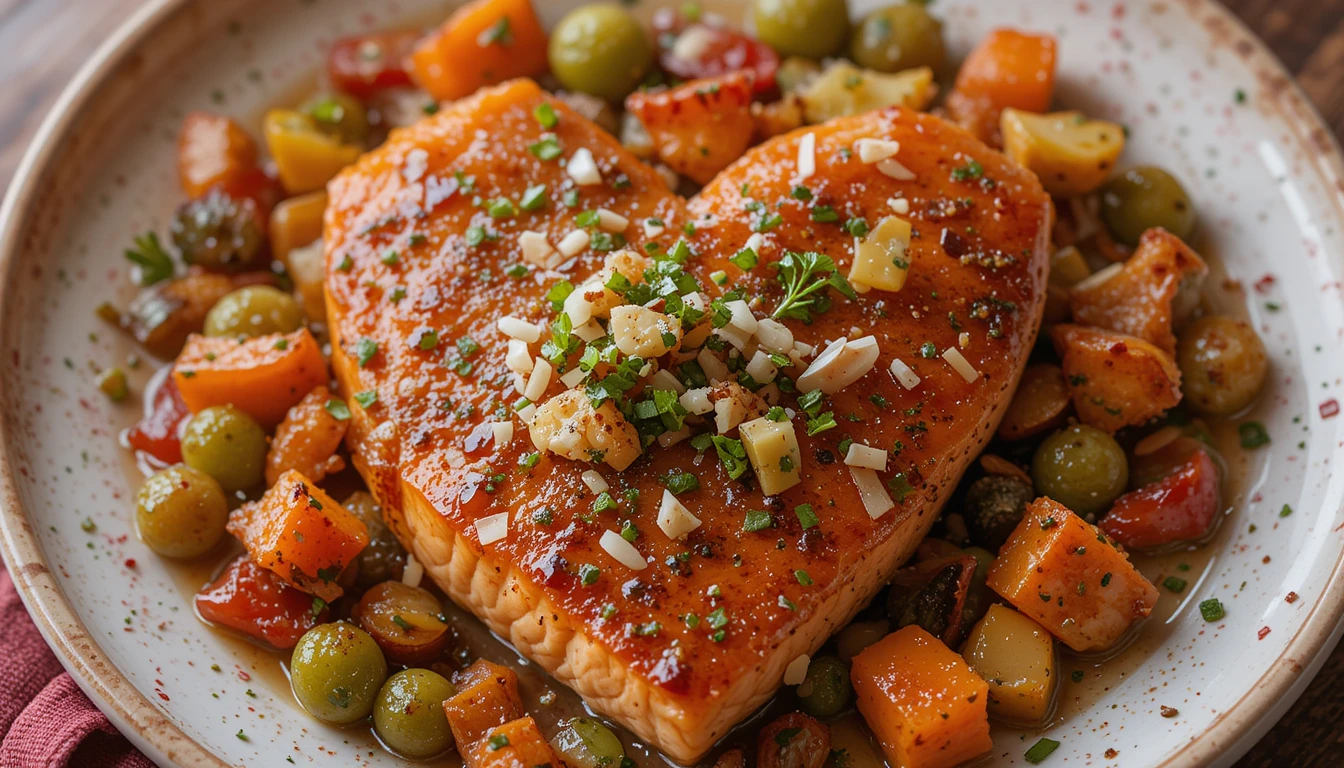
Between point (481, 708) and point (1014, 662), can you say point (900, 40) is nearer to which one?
point (1014, 662)

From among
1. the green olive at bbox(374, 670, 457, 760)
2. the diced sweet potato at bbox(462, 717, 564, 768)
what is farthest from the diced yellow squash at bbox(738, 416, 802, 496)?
the green olive at bbox(374, 670, 457, 760)

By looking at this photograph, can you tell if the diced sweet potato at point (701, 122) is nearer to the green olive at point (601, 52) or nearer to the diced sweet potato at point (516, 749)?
the green olive at point (601, 52)

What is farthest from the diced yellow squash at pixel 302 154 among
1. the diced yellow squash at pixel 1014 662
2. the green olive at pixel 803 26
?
the diced yellow squash at pixel 1014 662

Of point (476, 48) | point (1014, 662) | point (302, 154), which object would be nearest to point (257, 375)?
point (302, 154)

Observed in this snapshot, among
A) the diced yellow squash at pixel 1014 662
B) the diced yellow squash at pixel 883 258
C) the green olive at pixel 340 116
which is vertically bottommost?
the diced yellow squash at pixel 1014 662

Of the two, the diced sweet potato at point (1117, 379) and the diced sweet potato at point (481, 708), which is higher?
the diced sweet potato at point (1117, 379)

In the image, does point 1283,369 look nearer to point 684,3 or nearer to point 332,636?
point 684,3
